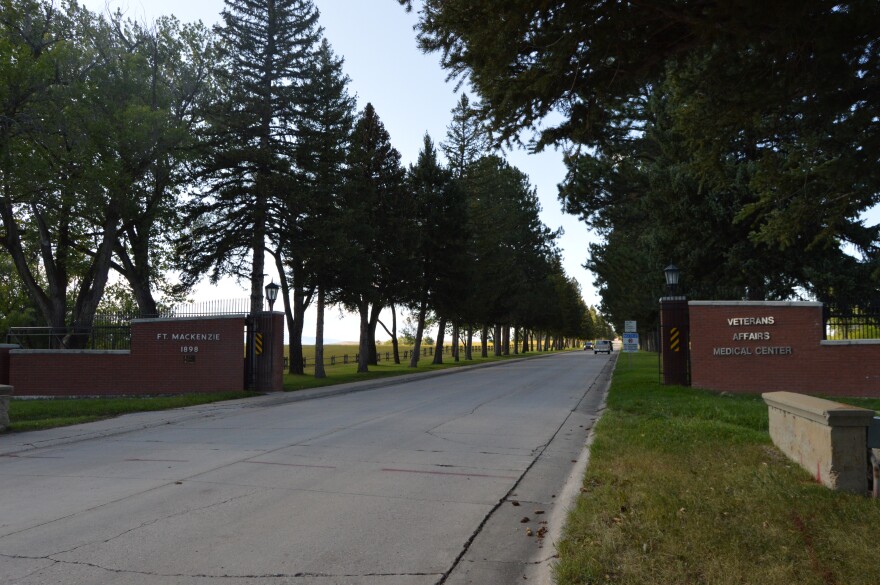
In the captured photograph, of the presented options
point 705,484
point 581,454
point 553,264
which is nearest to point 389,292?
point 581,454

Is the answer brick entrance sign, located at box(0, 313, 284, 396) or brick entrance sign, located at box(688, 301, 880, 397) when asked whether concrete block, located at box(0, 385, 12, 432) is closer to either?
brick entrance sign, located at box(0, 313, 284, 396)

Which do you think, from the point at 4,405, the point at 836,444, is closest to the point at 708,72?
the point at 836,444

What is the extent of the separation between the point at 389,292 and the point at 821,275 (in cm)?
2259

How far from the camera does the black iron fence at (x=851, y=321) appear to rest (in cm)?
1853

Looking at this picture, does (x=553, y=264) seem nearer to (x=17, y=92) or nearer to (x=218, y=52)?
(x=218, y=52)

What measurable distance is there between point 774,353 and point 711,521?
1586cm

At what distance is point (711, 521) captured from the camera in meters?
5.54

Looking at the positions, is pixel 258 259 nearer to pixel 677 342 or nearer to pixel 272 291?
pixel 272 291

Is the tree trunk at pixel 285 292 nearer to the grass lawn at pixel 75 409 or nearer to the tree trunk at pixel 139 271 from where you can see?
the tree trunk at pixel 139 271

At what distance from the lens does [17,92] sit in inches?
904

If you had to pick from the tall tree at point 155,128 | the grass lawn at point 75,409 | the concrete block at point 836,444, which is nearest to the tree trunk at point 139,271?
the tall tree at point 155,128

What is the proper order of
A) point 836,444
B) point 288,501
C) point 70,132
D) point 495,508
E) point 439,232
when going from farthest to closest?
point 439,232 → point 70,132 → point 288,501 → point 495,508 → point 836,444

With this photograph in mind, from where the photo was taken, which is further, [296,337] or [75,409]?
[296,337]

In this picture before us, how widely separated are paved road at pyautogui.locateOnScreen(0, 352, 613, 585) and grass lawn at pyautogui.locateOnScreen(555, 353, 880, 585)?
0.45 metres
